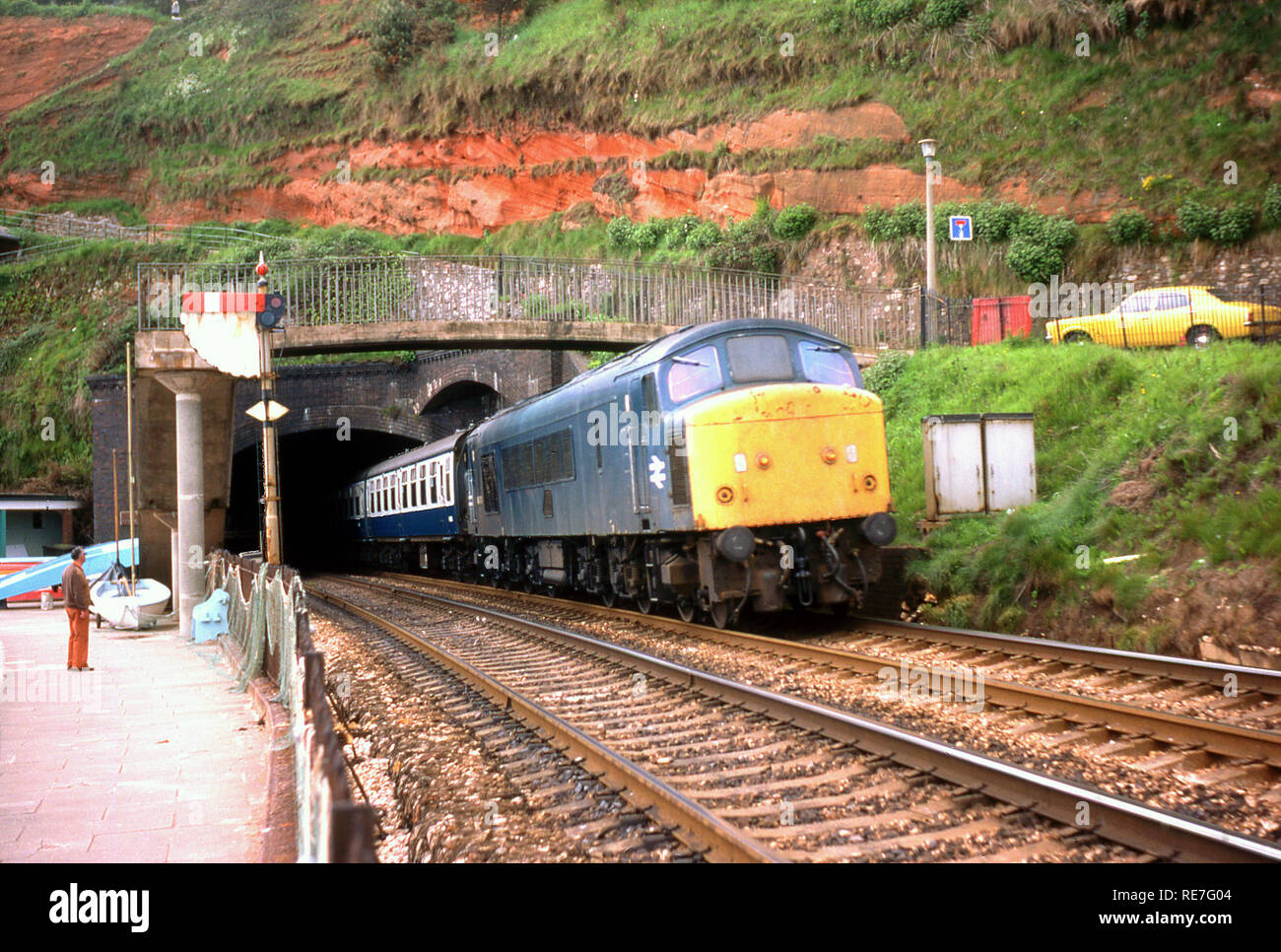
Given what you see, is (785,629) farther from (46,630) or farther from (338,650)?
(46,630)

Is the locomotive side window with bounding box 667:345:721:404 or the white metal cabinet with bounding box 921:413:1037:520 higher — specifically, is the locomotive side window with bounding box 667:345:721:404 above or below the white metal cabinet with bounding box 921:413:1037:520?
above

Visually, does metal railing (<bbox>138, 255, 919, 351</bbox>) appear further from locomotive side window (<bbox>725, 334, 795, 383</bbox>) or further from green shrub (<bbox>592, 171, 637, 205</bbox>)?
green shrub (<bbox>592, 171, 637, 205</bbox>)

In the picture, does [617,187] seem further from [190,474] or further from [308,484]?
[190,474]

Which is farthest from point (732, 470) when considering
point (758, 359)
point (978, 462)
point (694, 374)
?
point (978, 462)

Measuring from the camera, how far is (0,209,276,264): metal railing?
4769 centimetres

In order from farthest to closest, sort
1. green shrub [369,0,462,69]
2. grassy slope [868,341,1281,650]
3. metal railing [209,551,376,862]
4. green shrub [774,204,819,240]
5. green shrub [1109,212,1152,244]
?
green shrub [369,0,462,69] → green shrub [774,204,819,240] → green shrub [1109,212,1152,244] → grassy slope [868,341,1281,650] → metal railing [209,551,376,862]

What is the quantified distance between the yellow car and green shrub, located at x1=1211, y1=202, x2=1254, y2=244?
5.90 meters

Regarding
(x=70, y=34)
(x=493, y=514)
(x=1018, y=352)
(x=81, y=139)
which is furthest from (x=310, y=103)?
(x=1018, y=352)

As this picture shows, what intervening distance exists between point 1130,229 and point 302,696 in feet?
80.2

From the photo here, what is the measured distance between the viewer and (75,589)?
12.7 meters

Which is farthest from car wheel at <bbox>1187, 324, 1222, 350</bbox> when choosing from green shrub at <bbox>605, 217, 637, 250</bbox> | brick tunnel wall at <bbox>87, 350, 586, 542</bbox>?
green shrub at <bbox>605, 217, 637, 250</bbox>

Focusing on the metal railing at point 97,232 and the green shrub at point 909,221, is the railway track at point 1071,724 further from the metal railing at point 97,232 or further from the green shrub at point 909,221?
the metal railing at point 97,232

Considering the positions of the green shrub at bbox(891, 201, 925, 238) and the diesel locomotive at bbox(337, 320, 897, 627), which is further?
the green shrub at bbox(891, 201, 925, 238)

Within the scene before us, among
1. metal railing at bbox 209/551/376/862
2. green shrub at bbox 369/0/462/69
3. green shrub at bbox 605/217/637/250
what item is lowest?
metal railing at bbox 209/551/376/862
